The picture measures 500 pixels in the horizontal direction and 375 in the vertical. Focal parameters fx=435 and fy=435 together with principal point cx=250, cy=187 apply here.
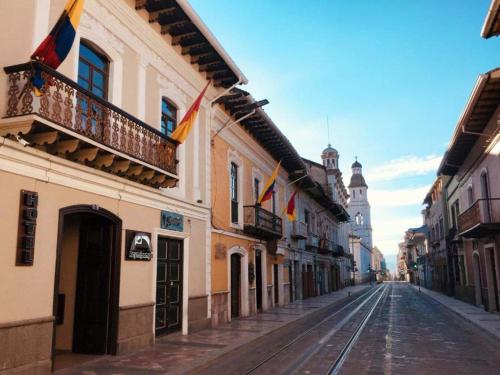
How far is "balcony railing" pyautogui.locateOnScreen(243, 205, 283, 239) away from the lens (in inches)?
699

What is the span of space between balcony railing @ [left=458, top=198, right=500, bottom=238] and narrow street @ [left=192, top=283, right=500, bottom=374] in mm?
3915

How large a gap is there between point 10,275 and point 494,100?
1548 cm

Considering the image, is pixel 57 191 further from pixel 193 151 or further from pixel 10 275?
pixel 193 151

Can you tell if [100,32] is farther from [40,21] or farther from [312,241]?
[312,241]

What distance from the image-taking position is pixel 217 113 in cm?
1537

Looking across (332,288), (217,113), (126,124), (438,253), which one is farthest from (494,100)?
(332,288)

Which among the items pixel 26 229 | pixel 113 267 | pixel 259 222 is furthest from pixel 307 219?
pixel 26 229

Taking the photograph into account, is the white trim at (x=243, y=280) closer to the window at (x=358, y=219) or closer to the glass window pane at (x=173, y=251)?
the glass window pane at (x=173, y=251)

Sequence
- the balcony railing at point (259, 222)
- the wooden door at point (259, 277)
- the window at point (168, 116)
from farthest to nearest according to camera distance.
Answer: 1. the wooden door at point (259, 277)
2. the balcony railing at point (259, 222)
3. the window at point (168, 116)

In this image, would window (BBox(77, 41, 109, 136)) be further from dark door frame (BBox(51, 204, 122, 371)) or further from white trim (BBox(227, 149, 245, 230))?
white trim (BBox(227, 149, 245, 230))

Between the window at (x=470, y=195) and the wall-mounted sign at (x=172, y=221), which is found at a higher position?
the window at (x=470, y=195)

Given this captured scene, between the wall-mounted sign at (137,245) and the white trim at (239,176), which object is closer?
the wall-mounted sign at (137,245)

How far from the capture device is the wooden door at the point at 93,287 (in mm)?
9188

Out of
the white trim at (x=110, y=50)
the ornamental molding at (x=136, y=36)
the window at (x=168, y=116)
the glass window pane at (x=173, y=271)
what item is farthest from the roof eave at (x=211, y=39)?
the glass window pane at (x=173, y=271)
